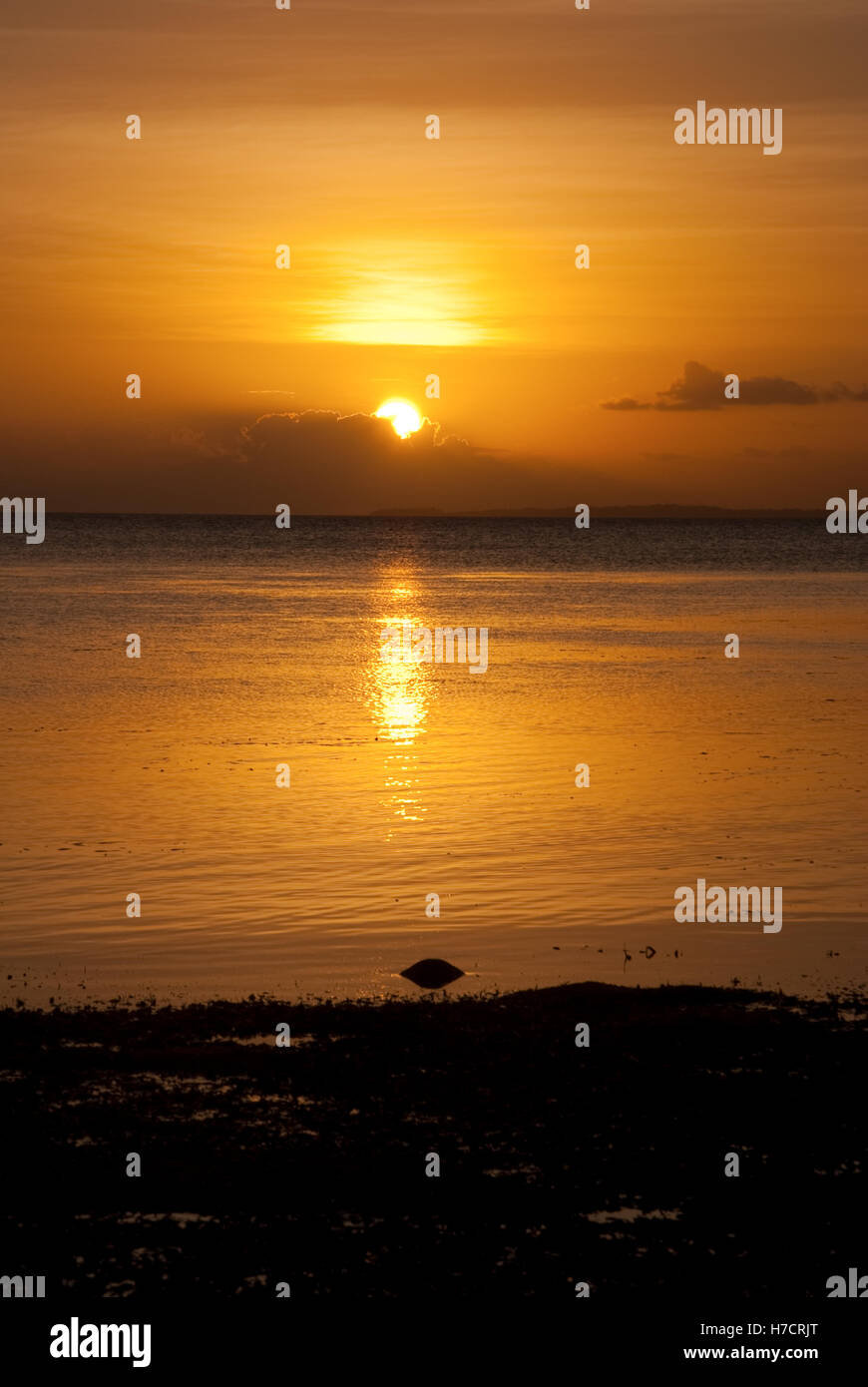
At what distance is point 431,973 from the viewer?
16922 mm

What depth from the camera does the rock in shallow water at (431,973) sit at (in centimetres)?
1683

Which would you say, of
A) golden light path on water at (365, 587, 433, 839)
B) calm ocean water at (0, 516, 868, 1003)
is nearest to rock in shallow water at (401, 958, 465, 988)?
calm ocean water at (0, 516, 868, 1003)

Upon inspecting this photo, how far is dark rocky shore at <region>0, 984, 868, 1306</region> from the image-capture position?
34.2ft

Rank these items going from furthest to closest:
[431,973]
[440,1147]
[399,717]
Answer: [399,717]
[431,973]
[440,1147]

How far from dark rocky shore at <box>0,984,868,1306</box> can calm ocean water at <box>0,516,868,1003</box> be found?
181 centimetres

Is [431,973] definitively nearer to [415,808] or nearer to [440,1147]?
[440,1147]

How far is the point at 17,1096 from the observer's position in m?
13.1

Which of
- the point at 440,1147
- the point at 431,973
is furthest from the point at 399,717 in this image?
the point at 440,1147

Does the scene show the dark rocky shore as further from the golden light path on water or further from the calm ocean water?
the golden light path on water

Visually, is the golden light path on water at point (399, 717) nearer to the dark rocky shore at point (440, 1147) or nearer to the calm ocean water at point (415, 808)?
the calm ocean water at point (415, 808)

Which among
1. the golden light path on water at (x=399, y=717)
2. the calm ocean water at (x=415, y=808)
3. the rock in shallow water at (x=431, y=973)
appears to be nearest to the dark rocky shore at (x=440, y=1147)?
the rock in shallow water at (x=431, y=973)

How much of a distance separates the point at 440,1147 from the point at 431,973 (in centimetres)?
484

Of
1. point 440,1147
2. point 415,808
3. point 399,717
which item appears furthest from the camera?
point 399,717
